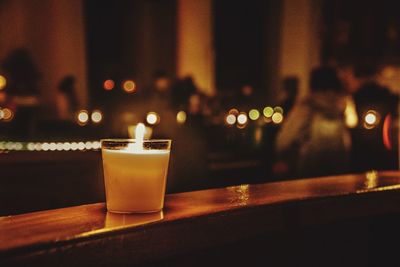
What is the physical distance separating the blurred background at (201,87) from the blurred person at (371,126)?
0.05 ft

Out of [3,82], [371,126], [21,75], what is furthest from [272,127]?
[21,75]

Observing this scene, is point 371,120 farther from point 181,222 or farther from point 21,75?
point 21,75

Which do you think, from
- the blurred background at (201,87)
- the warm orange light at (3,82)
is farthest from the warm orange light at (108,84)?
the warm orange light at (3,82)

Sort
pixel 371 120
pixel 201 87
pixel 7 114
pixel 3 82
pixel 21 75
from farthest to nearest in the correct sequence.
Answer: pixel 201 87 < pixel 21 75 < pixel 3 82 < pixel 7 114 < pixel 371 120

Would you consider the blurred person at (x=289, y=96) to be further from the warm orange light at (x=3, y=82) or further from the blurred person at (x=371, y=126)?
the warm orange light at (x=3, y=82)

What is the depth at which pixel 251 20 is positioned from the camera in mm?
15305

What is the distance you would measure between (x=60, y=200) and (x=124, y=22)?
42.1 ft

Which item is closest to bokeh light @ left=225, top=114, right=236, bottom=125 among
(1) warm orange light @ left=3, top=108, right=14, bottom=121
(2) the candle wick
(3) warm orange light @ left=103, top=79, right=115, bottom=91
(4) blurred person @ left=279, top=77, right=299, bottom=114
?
(4) blurred person @ left=279, top=77, right=299, bottom=114

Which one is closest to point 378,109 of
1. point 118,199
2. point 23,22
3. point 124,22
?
point 118,199

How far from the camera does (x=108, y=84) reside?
1344cm

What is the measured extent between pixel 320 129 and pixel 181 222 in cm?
343

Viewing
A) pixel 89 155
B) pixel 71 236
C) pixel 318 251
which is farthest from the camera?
pixel 89 155

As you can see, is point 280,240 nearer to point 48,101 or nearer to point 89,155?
point 89,155

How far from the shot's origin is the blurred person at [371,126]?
18.1ft
